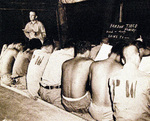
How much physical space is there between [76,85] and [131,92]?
960 mm

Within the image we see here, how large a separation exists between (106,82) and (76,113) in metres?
0.98

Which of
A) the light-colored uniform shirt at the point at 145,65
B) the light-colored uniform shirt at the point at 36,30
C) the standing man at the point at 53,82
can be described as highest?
the light-colored uniform shirt at the point at 36,30

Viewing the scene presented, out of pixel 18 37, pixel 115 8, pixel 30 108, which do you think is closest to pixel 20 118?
pixel 30 108

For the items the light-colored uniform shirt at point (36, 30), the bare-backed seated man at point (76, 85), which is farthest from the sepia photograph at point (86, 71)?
the light-colored uniform shirt at point (36, 30)

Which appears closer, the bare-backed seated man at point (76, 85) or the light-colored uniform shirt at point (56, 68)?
the bare-backed seated man at point (76, 85)

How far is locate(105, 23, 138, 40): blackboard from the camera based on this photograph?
11.7 feet

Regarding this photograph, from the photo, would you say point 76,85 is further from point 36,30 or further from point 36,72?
point 36,30

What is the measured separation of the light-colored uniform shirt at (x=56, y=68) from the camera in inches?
120

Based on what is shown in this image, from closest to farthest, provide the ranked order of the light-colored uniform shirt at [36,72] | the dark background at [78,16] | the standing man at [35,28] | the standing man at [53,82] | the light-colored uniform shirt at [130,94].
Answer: the light-colored uniform shirt at [130,94] → the standing man at [53,82] → the light-colored uniform shirt at [36,72] → the dark background at [78,16] → the standing man at [35,28]

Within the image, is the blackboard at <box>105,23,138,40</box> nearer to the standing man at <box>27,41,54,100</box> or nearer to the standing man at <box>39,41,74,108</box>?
the standing man at <box>39,41,74,108</box>

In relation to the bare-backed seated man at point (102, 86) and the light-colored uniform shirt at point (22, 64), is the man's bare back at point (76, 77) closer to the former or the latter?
the bare-backed seated man at point (102, 86)

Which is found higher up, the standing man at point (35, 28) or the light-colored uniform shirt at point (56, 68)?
the standing man at point (35, 28)

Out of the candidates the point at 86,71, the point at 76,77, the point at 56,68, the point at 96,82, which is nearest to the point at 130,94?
the point at 96,82

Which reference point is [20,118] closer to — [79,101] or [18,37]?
[79,101]
